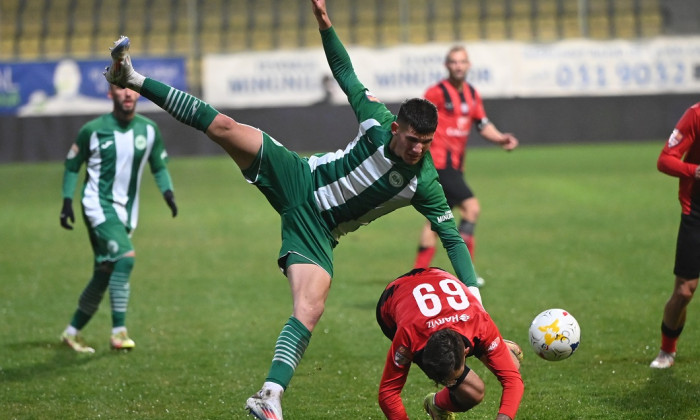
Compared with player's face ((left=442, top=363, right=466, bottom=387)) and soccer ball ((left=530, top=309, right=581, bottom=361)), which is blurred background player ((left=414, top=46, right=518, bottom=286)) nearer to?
soccer ball ((left=530, top=309, right=581, bottom=361))

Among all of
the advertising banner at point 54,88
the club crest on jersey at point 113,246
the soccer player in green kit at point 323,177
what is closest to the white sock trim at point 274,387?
the soccer player in green kit at point 323,177

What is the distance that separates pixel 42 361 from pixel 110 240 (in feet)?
3.45

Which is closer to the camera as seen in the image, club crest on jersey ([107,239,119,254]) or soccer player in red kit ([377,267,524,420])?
soccer player in red kit ([377,267,524,420])

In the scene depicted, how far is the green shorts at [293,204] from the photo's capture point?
17.9 feet

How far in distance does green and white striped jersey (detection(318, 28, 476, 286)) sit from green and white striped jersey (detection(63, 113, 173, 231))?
2789 millimetres

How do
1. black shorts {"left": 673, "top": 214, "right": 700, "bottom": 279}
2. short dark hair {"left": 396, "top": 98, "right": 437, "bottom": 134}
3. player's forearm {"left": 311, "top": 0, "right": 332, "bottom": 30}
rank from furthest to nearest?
black shorts {"left": 673, "top": 214, "right": 700, "bottom": 279}
player's forearm {"left": 311, "top": 0, "right": 332, "bottom": 30}
short dark hair {"left": 396, "top": 98, "right": 437, "bottom": 134}

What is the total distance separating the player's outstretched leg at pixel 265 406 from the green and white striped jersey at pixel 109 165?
3.49m

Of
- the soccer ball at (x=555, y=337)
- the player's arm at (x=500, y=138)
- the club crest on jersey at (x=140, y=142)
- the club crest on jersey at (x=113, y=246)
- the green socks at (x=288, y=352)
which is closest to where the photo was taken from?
the green socks at (x=288, y=352)

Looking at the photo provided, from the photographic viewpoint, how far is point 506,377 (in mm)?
4820

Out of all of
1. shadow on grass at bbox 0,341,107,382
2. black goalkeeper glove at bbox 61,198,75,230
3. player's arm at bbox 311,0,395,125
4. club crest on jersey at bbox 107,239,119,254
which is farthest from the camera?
black goalkeeper glove at bbox 61,198,75,230

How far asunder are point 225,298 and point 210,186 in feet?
32.4

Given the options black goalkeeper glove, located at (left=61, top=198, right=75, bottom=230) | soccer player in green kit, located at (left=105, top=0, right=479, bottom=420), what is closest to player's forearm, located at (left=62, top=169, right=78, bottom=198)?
black goalkeeper glove, located at (left=61, top=198, right=75, bottom=230)

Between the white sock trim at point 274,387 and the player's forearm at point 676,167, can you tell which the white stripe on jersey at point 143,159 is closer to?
the white sock trim at point 274,387

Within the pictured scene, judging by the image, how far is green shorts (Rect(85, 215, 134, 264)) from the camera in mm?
7781
